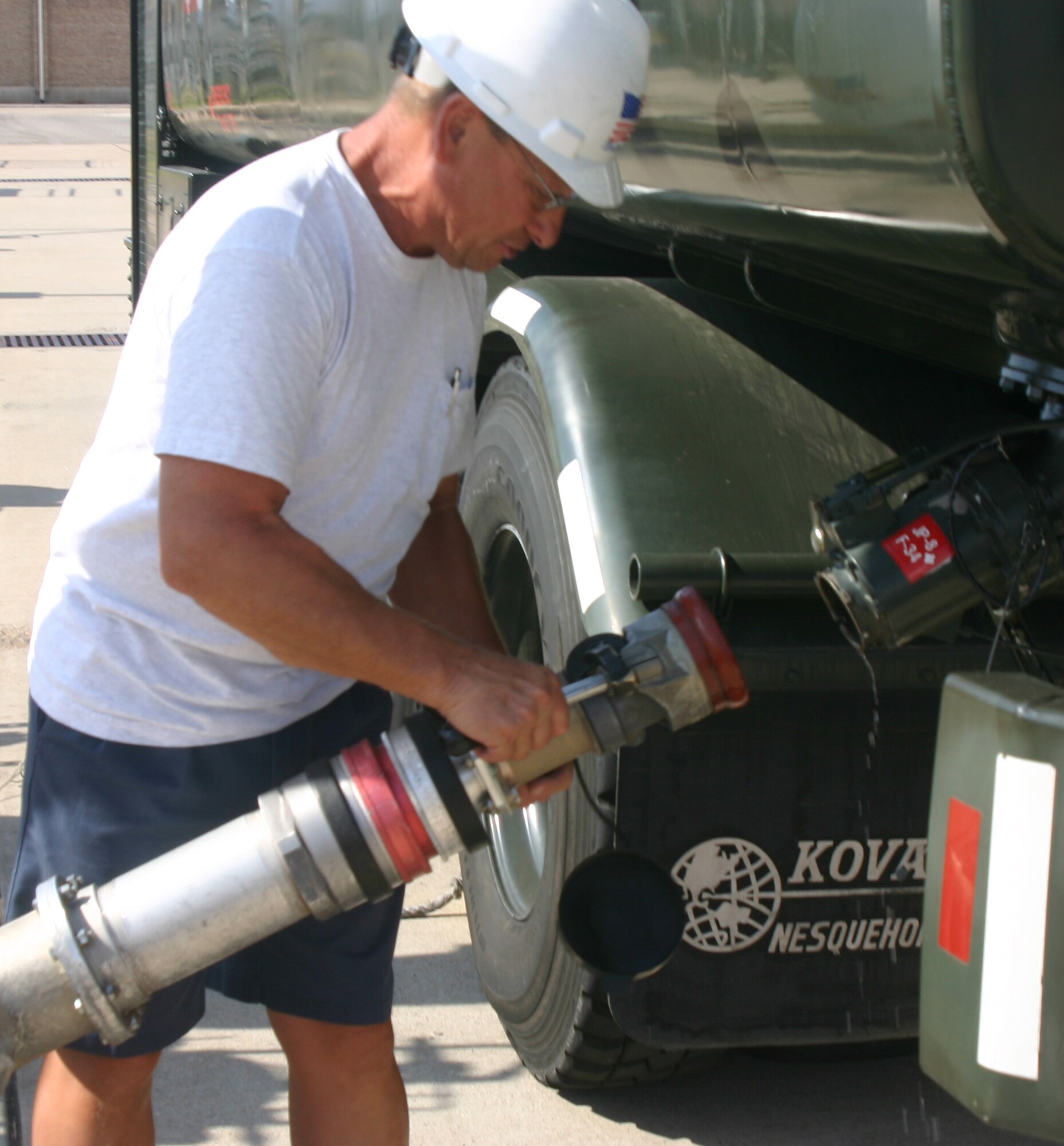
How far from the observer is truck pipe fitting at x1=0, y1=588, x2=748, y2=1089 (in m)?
1.61

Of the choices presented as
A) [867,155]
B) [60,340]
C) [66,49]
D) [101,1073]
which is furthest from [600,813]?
[66,49]

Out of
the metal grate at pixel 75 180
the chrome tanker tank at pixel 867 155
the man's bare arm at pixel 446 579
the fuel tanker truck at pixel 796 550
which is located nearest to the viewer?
the chrome tanker tank at pixel 867 155

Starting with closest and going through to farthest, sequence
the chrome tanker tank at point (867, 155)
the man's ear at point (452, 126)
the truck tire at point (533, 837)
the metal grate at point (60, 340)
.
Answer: the chrome tanker tank at point (867, 155) < the man's ear at point (452, 126) < the truck tire at point (533, 837) < the metal grate at point (60, 340)

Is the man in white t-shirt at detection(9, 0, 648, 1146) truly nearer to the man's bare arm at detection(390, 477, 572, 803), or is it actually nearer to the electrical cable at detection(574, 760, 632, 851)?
the man's bare arm at detection(390, 477, 572, 803)

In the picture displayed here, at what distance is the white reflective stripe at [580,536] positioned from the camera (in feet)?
6.76

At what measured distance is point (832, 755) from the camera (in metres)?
2.19

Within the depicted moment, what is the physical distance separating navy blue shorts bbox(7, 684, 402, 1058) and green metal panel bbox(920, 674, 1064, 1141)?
88 cm

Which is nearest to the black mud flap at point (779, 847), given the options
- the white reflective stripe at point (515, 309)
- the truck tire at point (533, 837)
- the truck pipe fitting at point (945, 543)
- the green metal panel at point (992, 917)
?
the truck tire at point (533, 837)

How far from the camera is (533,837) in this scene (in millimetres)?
2822

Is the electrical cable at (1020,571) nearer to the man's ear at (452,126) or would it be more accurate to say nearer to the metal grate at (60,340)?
the man's ear at (452,126)

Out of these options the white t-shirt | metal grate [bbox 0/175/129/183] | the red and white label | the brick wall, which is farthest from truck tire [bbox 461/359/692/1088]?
the brick wall

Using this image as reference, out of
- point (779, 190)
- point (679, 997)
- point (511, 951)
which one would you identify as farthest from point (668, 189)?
point (511, 951)

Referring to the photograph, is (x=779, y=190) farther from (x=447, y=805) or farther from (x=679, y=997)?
(x=679, y=997)

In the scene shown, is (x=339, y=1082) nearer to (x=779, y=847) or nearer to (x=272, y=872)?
(x=272, y=872)
